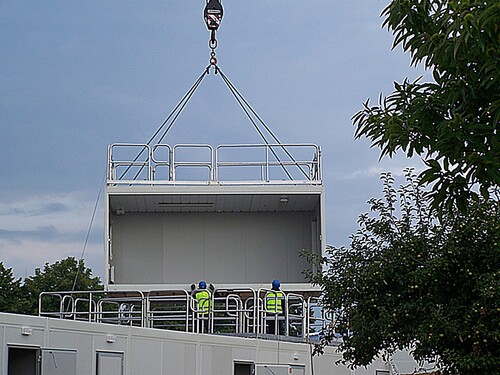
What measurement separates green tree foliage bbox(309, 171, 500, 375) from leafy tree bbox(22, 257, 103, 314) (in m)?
19.8

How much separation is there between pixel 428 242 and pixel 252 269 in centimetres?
767

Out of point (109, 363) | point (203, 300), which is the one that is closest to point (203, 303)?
point (203, 300)

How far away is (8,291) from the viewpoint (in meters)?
33.1

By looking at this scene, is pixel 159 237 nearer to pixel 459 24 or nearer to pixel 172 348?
pixel 172 348

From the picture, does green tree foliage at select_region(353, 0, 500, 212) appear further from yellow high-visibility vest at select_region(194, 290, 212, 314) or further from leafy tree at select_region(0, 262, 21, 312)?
leafy tree at select_region(0, 262, 21, 312)

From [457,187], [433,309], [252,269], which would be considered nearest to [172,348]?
[433,309]

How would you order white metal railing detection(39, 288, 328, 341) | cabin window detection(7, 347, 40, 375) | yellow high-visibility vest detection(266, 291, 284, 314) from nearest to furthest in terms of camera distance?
cabin window detection(7, 347, 40, 375) < white metal railing detection(39, 288, 328, 341) < yellow high-visibility vest detection(266, 291, 284, 314)

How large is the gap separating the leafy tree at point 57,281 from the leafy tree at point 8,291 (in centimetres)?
31

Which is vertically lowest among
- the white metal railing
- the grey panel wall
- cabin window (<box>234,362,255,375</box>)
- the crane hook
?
cabin window (<box>234,362,255,375</box>)

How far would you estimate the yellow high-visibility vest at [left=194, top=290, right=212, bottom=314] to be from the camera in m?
16.2

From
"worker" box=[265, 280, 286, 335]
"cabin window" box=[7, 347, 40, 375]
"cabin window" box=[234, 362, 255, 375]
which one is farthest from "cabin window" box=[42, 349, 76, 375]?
"worker" box=[265, 280, 286, 335]

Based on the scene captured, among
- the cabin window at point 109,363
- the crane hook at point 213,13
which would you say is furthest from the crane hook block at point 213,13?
the cabin window at point 109,363

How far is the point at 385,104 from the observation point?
18.5 ft

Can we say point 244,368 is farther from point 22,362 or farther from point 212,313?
point 22,362
